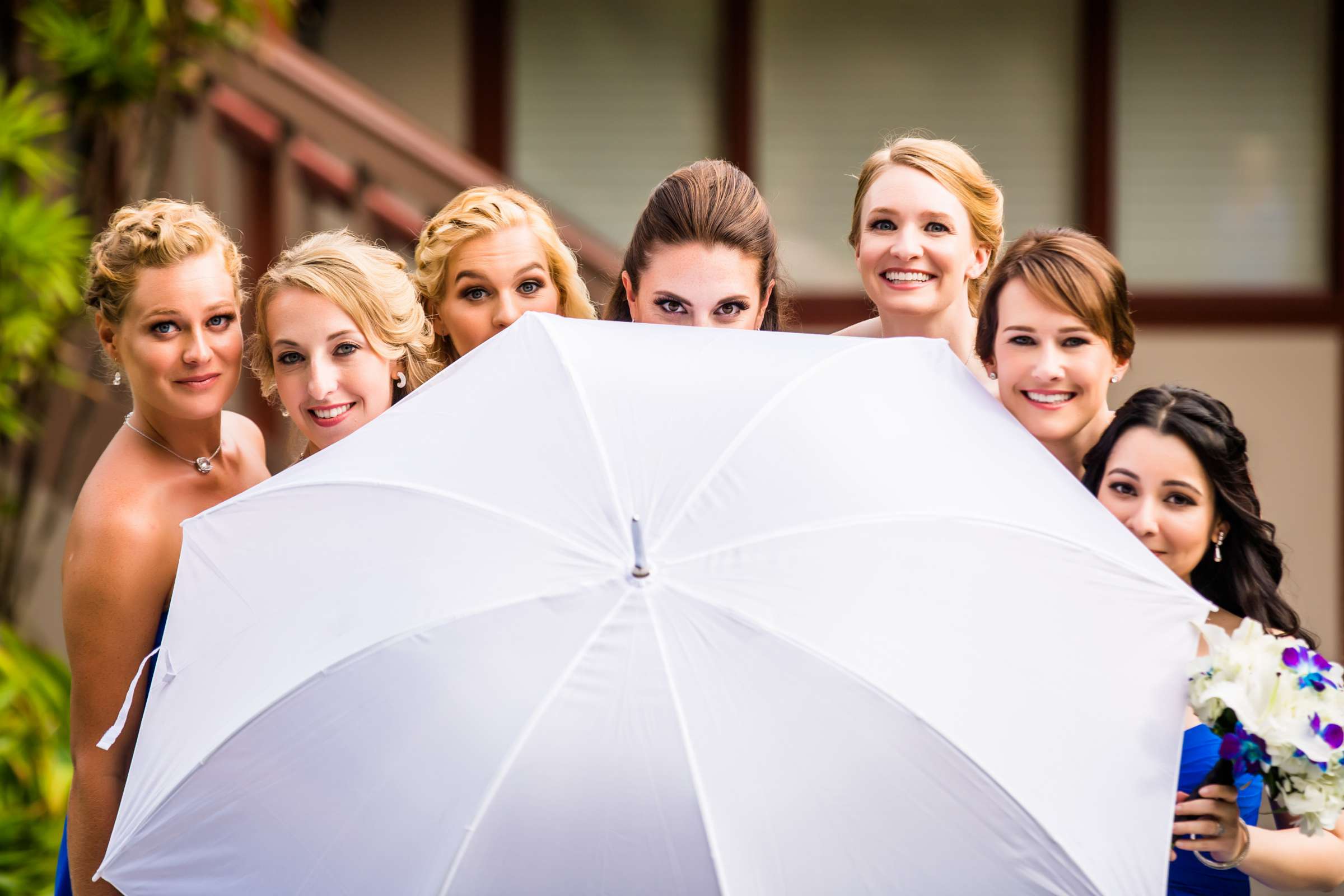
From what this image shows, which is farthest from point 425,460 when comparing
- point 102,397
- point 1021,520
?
point 102,397

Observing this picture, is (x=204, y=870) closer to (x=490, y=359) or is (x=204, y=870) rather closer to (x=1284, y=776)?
(x=490, y=359)

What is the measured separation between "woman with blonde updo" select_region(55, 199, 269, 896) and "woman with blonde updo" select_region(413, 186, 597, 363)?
1.83 feet

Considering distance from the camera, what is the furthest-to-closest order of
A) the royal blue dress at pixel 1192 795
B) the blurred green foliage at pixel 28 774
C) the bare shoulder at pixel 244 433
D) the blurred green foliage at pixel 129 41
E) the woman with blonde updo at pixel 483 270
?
the blurred green foliage at pixel 129 41 < the blurred green foliage at pixel 28 774 < the woman with blonde updo at pixel 483 270 < the bare shoulder at pixel 244 433 < the royal blue dress at pixel 1192 795

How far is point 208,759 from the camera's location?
5.63 ft

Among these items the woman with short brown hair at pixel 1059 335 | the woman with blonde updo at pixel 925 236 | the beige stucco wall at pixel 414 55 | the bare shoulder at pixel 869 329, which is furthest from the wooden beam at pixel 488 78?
the woman with short brown hair at pixel 1059 335

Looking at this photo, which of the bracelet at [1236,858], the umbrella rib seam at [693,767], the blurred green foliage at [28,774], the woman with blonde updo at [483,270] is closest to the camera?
the umbrella rib seam at [693,767]

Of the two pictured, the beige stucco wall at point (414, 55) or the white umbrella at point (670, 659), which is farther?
the beige stucco wall at point (414, 55)

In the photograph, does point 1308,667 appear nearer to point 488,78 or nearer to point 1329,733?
point 1329,733

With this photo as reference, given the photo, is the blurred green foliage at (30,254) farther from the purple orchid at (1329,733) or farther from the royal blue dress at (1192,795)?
the purple orchid at (1329,733)

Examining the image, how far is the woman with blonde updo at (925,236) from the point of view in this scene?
279 centimetres

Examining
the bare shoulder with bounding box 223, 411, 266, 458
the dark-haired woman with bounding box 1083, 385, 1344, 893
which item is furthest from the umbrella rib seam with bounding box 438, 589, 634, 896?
the bare shoulder with bounding box 223, 411, 266, 458

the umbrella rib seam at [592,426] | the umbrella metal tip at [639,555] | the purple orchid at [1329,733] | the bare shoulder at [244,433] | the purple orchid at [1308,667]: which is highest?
the bare shoulder at [244,433]

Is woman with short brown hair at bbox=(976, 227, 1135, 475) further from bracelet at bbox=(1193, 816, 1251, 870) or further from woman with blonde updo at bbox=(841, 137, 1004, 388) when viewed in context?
bracelet at bbox=(1193, 816, 1251, 870)

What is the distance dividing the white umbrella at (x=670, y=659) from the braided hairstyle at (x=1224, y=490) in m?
0.46
